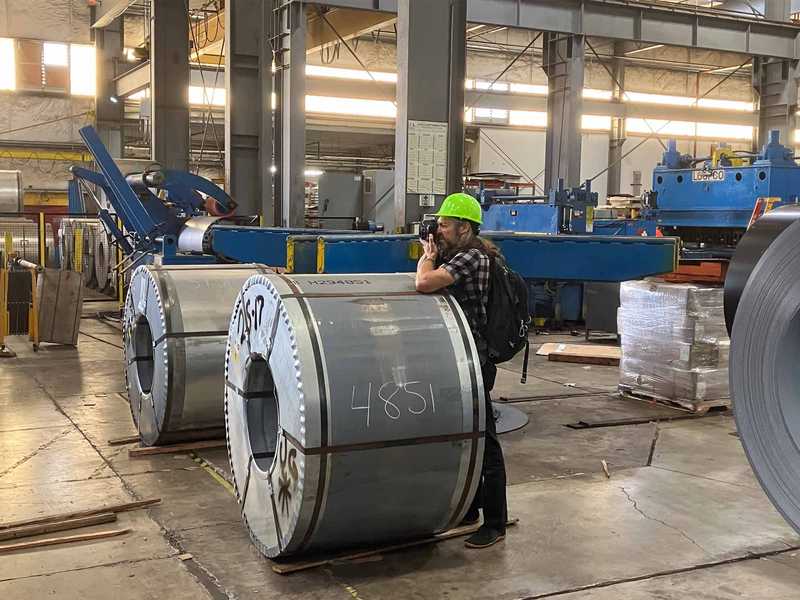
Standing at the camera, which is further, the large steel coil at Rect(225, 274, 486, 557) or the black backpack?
the black backpack

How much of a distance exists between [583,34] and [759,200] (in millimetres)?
6613

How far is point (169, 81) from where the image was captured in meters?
15.2

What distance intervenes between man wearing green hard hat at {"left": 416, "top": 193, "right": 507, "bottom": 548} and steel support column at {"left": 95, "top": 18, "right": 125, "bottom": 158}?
18493 mm

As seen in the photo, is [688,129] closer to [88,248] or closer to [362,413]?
[88,248]

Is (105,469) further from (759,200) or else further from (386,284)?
(759,200)

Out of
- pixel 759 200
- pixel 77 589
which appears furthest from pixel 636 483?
pixel 759 200

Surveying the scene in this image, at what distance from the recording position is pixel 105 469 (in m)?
5.75

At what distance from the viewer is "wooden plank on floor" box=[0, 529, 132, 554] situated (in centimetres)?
428

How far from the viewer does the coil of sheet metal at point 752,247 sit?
2.60 m

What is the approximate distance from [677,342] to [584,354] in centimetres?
284

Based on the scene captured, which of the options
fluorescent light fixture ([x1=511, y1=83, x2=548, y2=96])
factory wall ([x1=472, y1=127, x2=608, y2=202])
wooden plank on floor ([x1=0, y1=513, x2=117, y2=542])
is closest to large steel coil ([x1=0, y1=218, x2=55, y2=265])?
wooden plank on floor ([x1=0, y1=513, x2=117, y2=542])

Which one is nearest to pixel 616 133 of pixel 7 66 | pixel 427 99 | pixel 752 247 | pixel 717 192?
pixel 717 192

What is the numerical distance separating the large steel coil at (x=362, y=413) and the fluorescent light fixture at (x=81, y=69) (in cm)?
2408

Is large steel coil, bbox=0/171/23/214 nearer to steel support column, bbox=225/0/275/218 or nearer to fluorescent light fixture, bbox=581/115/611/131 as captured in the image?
steel support column, bbox=225/0/275/218
